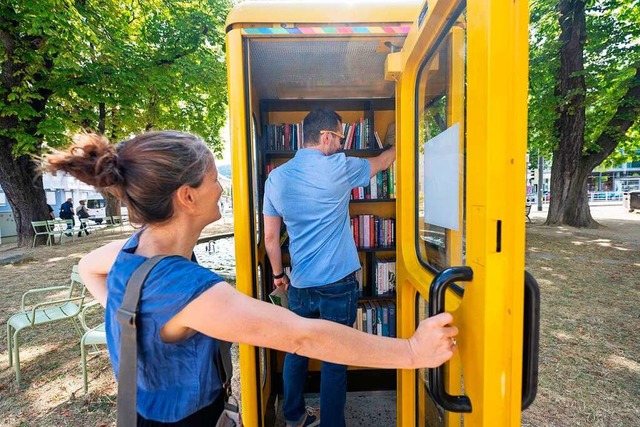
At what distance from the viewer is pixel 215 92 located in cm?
1039

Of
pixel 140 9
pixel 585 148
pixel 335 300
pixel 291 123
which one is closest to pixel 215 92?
pixel 140 9

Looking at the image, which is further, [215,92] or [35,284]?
[215,92]

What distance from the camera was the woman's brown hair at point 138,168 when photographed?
3.34ft

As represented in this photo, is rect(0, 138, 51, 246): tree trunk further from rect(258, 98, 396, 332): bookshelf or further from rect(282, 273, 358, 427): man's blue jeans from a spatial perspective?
rect(282, 273, 358, 427): man's blue jeans

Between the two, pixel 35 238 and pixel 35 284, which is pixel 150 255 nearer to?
pixel 35 284

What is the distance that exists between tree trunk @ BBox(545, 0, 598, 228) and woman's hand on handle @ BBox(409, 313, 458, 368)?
11576mm

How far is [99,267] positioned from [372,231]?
226 centimetres

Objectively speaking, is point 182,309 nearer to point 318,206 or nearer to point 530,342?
point 530,342

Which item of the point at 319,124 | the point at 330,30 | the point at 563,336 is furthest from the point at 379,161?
the point at 563,336

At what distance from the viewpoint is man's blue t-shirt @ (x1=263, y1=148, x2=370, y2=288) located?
2.09 metres

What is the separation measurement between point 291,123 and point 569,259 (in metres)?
7.27

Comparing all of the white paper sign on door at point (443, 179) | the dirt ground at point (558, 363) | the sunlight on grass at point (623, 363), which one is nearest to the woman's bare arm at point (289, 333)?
the white paper sign on door at point (443, 179)

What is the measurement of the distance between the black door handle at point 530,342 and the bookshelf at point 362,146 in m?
2.09

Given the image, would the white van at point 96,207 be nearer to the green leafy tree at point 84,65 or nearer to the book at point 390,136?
the green leafy tree at point 84,65
